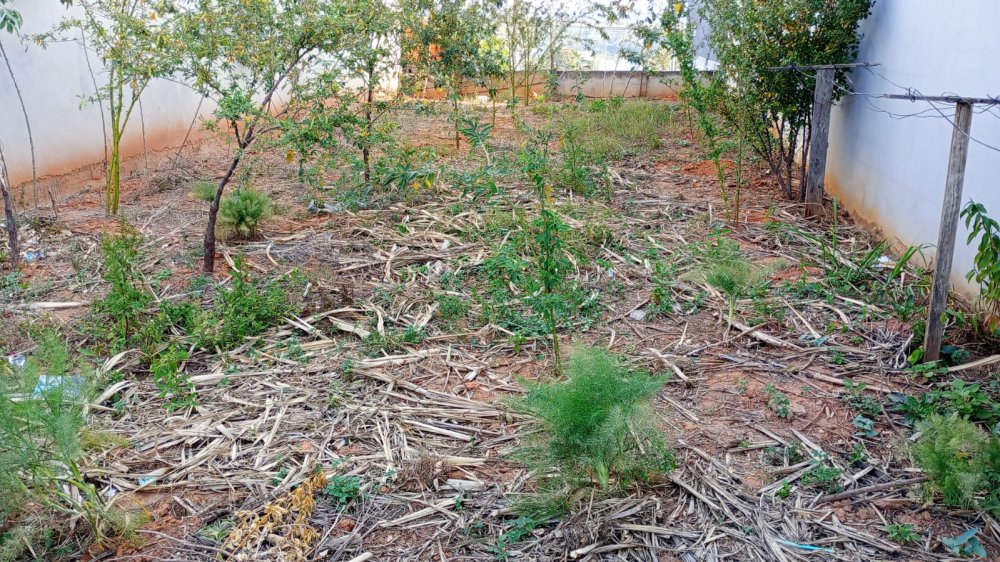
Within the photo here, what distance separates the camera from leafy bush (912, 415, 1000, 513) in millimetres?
2867

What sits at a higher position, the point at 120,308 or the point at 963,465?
the point at 120,308

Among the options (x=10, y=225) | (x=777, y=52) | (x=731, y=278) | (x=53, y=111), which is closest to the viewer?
(x=731, y=278)

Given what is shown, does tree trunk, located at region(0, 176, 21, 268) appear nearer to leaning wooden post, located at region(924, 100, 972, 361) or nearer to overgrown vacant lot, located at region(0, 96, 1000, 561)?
overgrown vacant lot, located at region(0, 96, 1000, 561)

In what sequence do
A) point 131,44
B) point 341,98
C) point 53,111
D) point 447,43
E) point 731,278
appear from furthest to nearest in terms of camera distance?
point 447,43 → point 53,111 → point 131,44 → point 341,98 → point 731,278

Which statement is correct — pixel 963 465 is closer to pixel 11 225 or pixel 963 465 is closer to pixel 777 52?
pixel 777 52

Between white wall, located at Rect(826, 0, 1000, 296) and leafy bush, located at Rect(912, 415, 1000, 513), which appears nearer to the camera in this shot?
leafy bush, located at Rect(912, 415, 1000, 513)

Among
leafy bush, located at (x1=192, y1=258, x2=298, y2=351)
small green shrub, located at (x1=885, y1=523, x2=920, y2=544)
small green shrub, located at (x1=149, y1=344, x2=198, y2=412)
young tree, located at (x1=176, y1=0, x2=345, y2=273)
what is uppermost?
young tree, located at (x1=176, y1=0, x2=345, y2=273)

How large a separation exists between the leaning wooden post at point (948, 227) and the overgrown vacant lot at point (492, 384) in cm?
18

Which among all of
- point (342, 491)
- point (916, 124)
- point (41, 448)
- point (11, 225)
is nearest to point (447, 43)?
point (11, 225)

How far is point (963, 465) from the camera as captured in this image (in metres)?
2.88

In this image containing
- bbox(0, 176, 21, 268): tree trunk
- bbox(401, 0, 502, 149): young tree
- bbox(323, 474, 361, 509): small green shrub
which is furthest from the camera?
bbox(401, 0, 502, 149): young tree

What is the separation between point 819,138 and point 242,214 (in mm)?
5063

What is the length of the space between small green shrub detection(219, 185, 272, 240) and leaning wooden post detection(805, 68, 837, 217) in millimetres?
4845

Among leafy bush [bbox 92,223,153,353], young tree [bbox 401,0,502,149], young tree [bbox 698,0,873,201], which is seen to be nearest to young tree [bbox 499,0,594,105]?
young tree [bbox 401,0,502,149]
